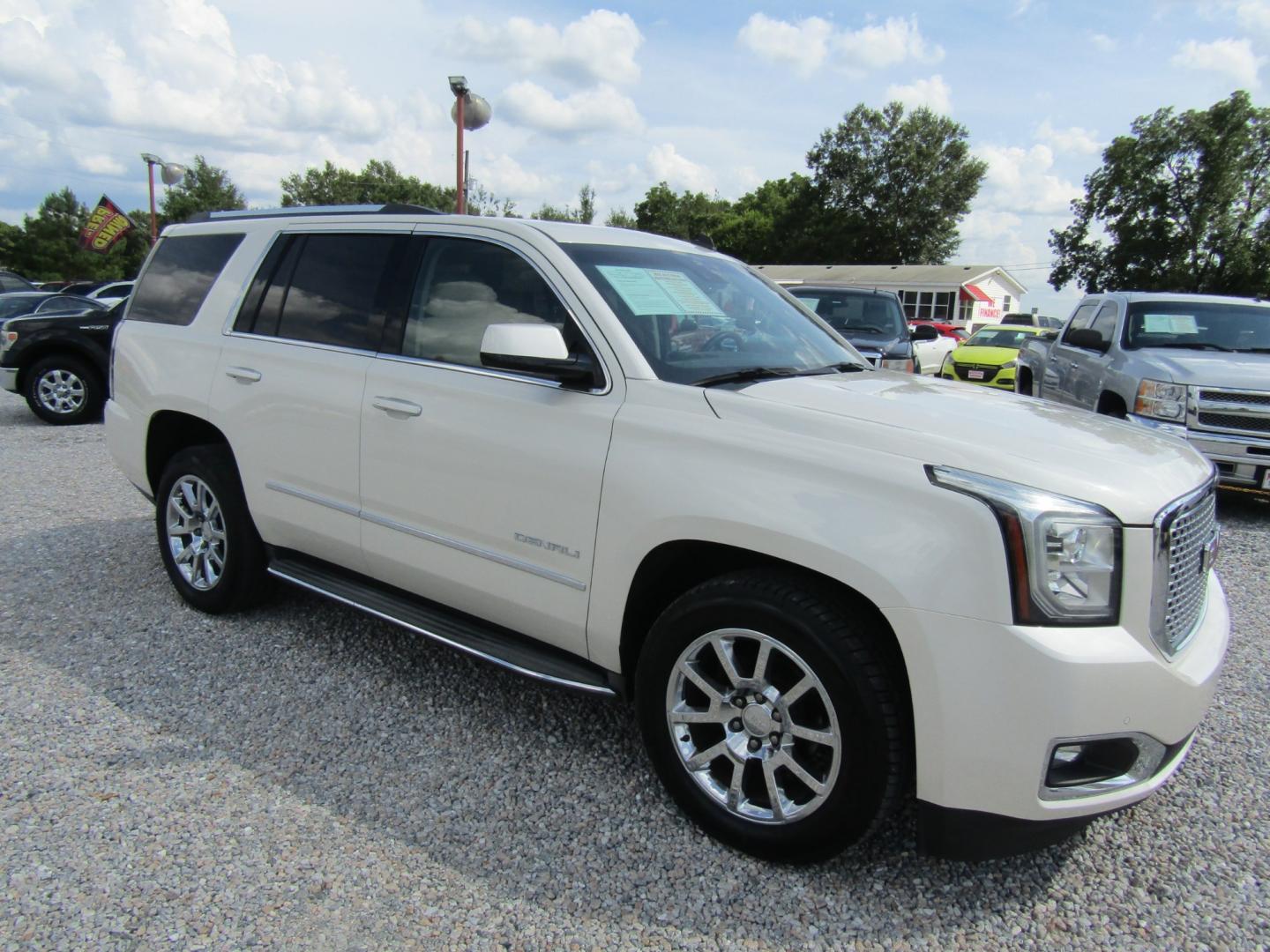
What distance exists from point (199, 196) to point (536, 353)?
73.6 m

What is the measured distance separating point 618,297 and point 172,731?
2.23 m

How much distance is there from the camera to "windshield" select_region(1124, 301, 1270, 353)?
24.9 feet

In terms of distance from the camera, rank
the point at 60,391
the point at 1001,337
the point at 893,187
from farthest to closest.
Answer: the point at 893,187, the point at 1001,337, the point at 60,391

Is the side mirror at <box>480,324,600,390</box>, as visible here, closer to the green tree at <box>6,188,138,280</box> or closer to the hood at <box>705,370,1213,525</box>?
the hood at <box>705,370,1213,525</box>

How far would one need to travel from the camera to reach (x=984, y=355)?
15.0m

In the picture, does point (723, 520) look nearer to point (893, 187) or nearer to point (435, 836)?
point (435, 836)

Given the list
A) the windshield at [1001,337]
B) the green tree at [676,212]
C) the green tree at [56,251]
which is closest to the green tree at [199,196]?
the green tree at [56,251]

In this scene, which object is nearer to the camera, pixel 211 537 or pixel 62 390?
pixel 211 537

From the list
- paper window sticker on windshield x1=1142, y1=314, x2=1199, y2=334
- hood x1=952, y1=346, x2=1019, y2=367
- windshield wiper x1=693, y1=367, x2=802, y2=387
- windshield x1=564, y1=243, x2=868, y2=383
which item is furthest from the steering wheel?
hood x1=952, y1=346, x2=1019, y2=367

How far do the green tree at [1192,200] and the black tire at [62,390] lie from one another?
49.2 metres

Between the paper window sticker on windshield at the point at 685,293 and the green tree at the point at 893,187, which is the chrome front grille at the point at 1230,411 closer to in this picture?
the paper window sticker on windshield at the point at 685,293

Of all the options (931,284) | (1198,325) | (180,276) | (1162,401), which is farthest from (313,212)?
(931,284)

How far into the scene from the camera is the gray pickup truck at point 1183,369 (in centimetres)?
665

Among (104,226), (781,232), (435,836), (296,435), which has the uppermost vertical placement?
(781,232)
